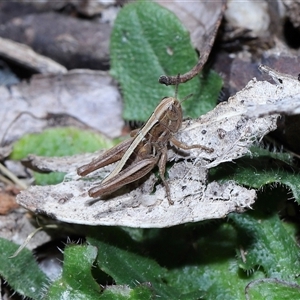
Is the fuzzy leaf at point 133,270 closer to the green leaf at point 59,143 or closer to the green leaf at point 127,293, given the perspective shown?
the green leaf at point 127,293

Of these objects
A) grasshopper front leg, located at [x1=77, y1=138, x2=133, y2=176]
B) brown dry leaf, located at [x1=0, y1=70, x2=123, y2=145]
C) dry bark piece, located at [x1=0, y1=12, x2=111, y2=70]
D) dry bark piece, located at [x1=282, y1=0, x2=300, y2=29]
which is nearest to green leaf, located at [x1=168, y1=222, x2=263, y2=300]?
grasshopper front leg, located at [x1=77, y1=138, x2=133, y2=176]

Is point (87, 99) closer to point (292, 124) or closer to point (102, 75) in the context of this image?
point (102, 75)

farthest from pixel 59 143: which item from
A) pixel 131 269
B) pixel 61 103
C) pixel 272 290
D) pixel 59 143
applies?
pixel 272 290

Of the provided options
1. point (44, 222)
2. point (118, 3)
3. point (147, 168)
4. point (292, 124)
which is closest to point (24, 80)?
point (118, 3)

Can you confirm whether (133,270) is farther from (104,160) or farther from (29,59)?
(29,59)

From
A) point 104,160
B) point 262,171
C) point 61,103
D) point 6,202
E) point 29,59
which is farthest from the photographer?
point 29,59

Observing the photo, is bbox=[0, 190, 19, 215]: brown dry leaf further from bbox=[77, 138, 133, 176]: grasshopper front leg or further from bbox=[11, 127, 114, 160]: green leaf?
bbox=[77, 138, 133, 176]: grasshopper front leg
